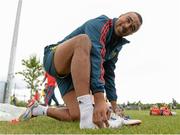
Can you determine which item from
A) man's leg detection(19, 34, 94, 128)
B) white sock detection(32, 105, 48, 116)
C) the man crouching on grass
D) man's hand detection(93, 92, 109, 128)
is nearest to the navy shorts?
the man crouching on grass

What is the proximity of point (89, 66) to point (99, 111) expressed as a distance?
43 cm

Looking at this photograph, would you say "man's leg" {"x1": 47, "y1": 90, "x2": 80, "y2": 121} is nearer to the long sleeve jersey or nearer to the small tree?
the long sleeve jersey

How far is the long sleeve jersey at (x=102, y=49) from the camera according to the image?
12.3 ft

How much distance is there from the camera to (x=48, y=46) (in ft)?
15.6

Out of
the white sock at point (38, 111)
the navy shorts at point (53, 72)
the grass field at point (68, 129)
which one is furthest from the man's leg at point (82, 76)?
the white sock at point (38, 111)

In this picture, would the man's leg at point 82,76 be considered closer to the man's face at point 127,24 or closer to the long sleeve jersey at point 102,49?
the long sleeve jersey at point 102,49

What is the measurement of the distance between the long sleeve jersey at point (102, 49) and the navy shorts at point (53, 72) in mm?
342

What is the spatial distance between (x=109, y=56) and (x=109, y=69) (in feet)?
1.30

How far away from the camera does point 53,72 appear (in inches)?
181

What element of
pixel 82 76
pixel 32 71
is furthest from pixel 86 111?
pixel 32 71

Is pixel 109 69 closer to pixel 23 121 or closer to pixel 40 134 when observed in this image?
pixel 23 121

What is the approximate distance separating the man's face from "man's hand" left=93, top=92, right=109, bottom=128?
0.82 metres

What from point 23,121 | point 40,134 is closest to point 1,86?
point 23,121

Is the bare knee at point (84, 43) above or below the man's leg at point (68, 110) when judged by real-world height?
above
